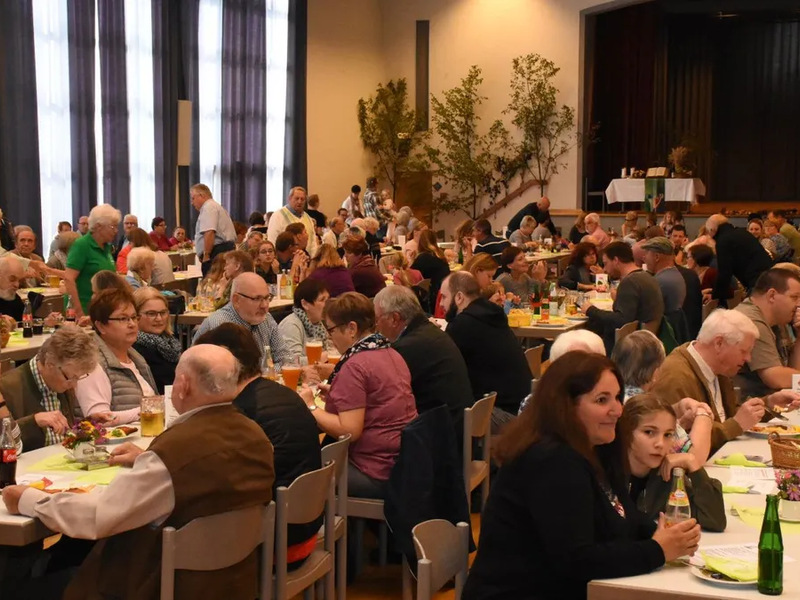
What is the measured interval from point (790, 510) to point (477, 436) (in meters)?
1.80

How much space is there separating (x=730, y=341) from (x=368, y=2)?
17.9m

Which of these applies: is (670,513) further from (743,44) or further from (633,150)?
(743,44)

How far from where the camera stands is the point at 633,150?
2197 cm

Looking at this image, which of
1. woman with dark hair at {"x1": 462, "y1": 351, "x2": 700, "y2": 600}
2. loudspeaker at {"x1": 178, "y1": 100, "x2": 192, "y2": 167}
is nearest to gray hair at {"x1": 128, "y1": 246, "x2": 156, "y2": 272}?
woman with dark hair at {"x1": 462, "y1": 351, "x2": 700, "y2": 600}

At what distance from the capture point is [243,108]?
17828mm

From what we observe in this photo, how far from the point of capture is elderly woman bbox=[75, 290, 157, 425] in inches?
176

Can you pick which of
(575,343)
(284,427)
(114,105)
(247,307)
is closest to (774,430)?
(575,343)

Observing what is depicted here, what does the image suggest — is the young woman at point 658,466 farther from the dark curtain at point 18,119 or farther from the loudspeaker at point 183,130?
the loudspeaker at point 183,130

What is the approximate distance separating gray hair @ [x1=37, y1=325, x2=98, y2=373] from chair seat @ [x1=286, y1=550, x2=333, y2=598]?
3.52 ft

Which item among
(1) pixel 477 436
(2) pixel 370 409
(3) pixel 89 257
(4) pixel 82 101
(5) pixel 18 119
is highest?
(4) pixel 82 101

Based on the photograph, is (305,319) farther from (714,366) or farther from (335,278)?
(714,366)

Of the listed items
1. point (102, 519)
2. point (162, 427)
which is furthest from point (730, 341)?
point (102, 519)

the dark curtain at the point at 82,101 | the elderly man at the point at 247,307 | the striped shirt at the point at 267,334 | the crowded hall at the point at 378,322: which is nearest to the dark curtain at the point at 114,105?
the crowded hall at the point at 378,322

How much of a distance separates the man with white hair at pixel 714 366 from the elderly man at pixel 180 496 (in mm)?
1758
